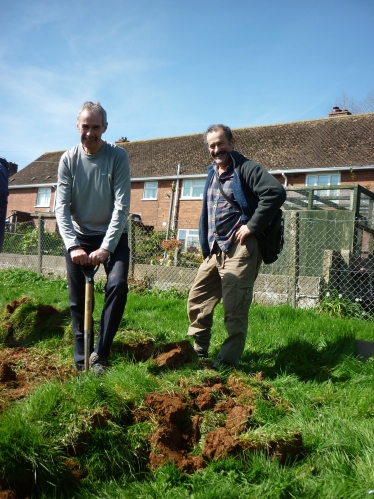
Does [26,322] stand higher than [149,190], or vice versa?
[149,190]

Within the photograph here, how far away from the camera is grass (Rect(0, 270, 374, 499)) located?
266 cm

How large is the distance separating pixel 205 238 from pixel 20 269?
820 cm

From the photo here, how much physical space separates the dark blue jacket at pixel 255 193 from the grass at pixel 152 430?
1.30 meters

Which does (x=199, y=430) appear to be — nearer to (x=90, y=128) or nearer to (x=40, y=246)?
(x=90, y=128)

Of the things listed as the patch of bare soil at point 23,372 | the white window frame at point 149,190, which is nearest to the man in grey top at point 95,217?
the patch of bare soil at point 23,372

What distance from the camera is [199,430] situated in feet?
10.4

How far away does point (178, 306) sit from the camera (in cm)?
746

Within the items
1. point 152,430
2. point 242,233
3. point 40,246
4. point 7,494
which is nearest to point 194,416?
point 152,430

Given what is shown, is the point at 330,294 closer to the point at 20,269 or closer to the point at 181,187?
the point at 20,269

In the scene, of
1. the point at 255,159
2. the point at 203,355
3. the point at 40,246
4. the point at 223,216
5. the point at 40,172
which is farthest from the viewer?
the point at 40,172

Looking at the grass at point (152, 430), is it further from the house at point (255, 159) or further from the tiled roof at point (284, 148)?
the tiled roof at point (284, 148)

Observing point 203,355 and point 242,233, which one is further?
point 203,355

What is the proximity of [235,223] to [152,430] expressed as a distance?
80.1 inches

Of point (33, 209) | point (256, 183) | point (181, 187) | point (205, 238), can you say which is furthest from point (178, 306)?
point (33, 209)
